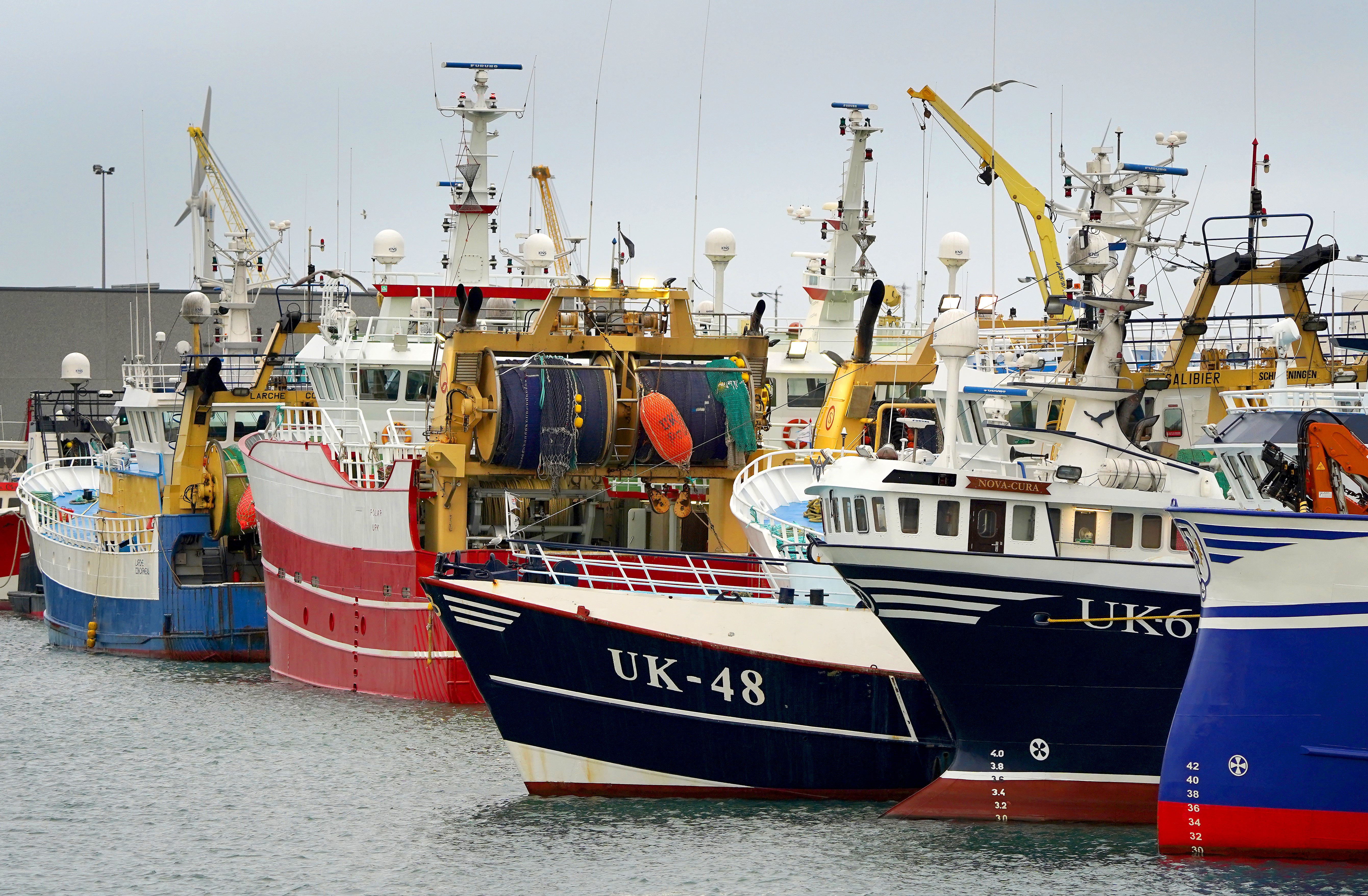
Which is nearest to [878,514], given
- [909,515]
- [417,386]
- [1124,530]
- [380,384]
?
[909,515]

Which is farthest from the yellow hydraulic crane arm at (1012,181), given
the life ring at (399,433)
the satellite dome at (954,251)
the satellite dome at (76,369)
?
the satellite dome at (76,369)

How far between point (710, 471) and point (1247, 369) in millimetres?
8596

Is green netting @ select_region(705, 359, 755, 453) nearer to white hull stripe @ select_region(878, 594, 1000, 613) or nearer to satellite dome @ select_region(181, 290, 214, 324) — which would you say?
white hull stripe @ select_region(878, 594, 1000, 613)

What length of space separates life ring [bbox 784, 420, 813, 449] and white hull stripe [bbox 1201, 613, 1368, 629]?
577 inches

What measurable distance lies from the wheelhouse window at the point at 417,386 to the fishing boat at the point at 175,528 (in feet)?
17.8

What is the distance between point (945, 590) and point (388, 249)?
22.0 meters

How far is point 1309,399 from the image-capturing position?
70.5 feet

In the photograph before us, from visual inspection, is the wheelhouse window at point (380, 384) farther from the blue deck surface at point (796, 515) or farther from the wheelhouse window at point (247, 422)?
the blue deck surface at point (796, 515)

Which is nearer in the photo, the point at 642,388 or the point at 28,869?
the point at 28,869

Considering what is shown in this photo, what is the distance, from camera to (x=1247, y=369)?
27.8 metres

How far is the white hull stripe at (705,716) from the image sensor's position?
845 inches

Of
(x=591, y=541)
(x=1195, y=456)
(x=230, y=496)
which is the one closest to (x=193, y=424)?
(x=230, y=496)

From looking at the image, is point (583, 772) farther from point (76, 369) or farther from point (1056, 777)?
point (76, 369)

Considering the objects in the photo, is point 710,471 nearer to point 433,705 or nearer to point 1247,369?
point 433,705
